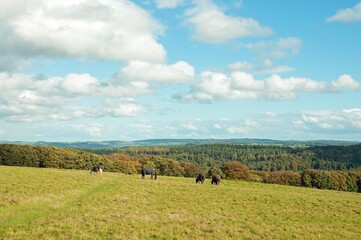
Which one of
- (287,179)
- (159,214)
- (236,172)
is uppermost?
(159,214)

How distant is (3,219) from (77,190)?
13353 millimetres

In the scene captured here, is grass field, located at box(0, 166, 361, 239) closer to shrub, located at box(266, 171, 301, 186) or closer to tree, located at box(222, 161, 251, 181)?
tree, located at box(222, 161, 251, 181)

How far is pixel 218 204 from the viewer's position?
1177 inches

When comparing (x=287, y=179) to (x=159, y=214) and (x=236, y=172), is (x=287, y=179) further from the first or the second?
(x=159, y=214)

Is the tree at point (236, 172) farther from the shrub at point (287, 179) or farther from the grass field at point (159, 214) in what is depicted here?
the grass field at point (159, 214)

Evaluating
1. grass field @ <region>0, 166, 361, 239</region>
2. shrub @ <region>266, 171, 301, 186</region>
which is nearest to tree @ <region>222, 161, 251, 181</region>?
shrub @ <region>266, 171, 301, 186</region>

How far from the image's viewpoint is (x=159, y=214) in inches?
947

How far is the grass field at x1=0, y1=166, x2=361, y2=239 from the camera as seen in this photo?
1894cm

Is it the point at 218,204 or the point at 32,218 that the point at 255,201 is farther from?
the point at 32,218

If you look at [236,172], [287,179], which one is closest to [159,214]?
[236,172]

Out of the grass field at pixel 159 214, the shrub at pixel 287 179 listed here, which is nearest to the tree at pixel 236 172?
the shrub at pixel 287 179

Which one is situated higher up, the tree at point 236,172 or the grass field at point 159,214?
the grass field at point 159,214

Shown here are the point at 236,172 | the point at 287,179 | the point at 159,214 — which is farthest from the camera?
the point at 287,179

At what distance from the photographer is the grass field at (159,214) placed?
1894 cm
